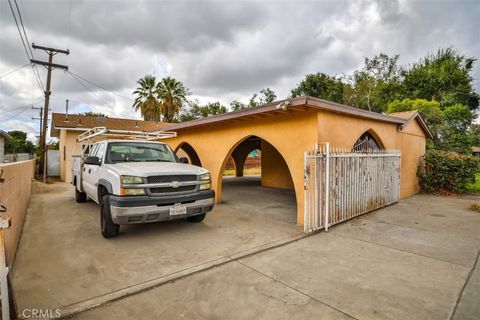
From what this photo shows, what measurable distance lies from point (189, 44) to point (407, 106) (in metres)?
15.9

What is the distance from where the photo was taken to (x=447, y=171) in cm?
1047

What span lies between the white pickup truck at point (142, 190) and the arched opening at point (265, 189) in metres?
2.70

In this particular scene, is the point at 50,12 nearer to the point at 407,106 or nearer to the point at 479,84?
the point at 407,106

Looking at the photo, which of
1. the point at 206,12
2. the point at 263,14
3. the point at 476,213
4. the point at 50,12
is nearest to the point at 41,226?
the point at 50,12

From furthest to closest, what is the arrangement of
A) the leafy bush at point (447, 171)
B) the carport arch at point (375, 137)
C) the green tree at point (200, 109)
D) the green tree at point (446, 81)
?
the green tree at point (200, 109) → the green tree at point (446, 81) → the leafy bush at point (447, 171) → the carport arch at point (375, 137)

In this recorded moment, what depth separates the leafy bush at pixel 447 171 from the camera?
406 inches

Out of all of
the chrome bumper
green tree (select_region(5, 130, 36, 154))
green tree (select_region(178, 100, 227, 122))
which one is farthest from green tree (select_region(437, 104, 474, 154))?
green tree (select_region(5, 130, 36, 154))

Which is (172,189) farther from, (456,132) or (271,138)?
(456,132)

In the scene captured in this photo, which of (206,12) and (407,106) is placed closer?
(206,12)

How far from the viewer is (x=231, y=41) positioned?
12531 mm

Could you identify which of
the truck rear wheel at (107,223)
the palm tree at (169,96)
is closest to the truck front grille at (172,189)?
the truck rear wheel at (107,223)

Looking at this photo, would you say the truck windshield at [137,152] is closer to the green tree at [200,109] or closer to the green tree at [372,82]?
the green tree at [372,82]

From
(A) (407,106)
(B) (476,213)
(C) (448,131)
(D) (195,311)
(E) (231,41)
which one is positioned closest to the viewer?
(D) (195,311)

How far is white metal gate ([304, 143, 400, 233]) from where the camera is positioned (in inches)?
215
